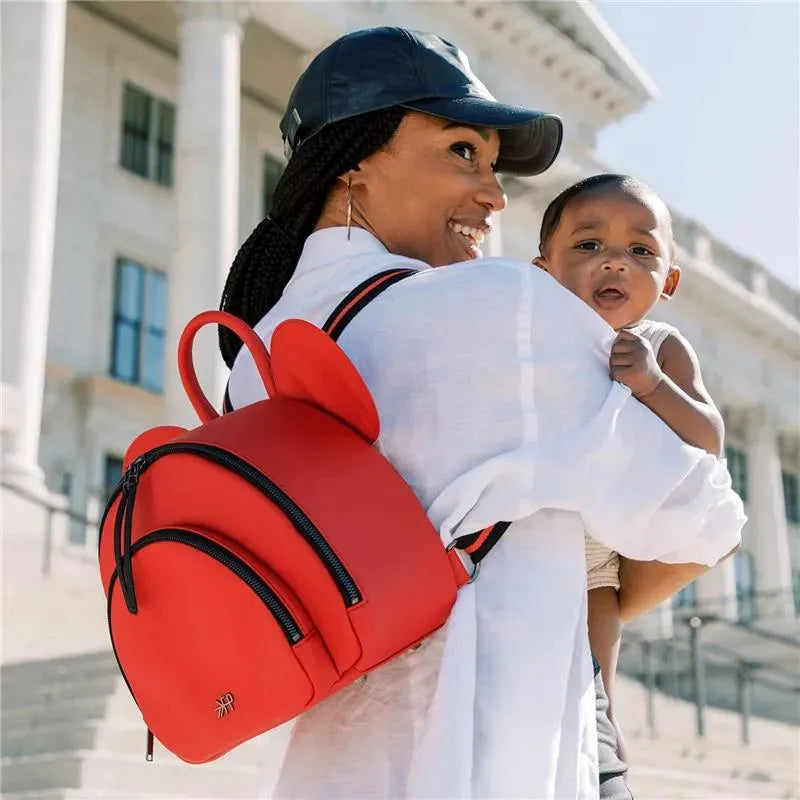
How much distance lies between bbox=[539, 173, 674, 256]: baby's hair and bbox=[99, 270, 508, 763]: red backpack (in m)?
0.81

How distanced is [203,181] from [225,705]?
17040 mm

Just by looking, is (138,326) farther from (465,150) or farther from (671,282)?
(465,150)

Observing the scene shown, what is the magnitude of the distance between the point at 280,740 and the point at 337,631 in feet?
0.99

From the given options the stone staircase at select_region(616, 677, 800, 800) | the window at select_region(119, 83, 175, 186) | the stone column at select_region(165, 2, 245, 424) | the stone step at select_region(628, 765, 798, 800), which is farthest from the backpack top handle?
the window at select_region(119, 83, 175, 186)

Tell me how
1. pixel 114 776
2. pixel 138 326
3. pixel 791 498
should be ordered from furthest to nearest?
pixel 791 498 < pixel 138 326 < pixel 114 776

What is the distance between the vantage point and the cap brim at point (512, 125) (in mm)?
2338

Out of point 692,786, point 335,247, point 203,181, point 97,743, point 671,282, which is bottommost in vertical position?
point 692,786

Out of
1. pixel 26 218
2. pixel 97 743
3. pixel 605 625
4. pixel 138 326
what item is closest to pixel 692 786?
pixel 97 743

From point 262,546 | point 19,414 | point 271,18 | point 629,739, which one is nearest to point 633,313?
point 262,546

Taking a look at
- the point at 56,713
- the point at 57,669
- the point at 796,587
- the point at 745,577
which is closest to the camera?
the point at 56,713

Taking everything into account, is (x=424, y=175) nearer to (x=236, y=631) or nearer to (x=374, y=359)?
(x=374, y=359)

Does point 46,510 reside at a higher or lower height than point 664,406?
higher

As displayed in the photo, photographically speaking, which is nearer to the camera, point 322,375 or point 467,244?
point 322,375

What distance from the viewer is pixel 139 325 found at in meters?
23.0
